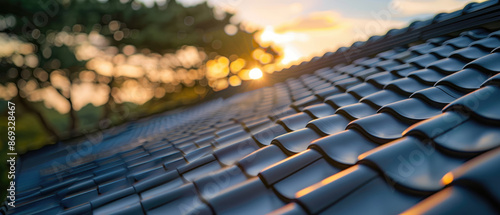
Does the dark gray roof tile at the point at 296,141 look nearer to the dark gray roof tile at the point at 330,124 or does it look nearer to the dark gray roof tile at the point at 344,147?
the dark gray roof tile at the point at 330,124

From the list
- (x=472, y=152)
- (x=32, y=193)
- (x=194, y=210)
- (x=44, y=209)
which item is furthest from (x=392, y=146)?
(x=32, y=193)

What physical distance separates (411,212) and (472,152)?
0.52m

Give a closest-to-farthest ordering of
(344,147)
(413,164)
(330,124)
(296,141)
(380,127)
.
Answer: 1. (413,164)
2. (344,147)
3. (380,127)
4. (296,141)
5. (330,124)

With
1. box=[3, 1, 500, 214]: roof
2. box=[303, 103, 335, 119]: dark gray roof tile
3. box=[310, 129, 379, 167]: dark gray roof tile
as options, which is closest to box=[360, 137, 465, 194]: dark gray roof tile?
box=[3, 1, 500, 214]: roof

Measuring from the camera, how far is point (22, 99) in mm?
19344

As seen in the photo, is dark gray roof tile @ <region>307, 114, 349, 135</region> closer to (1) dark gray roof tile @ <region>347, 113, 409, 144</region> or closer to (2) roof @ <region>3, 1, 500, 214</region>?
(2) roof @ <region>3, 1, 500, 214</region>

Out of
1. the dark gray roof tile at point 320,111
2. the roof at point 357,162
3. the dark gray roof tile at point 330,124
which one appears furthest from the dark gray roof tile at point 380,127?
the dark gray roof tile at point 320,111

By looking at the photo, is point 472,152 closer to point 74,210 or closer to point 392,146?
point 392,146

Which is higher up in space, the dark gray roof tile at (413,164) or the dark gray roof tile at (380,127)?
the dark gray roof tile at (380,127)

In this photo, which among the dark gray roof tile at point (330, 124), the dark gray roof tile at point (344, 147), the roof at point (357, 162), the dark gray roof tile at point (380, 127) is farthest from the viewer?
the dark gray roof tile at point (330, 124)

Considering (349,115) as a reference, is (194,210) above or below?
below

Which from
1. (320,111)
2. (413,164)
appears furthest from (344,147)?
(320,111)

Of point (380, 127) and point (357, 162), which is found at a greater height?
point (380, 127)

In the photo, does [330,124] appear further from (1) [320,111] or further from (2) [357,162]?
(2) [357,162]
